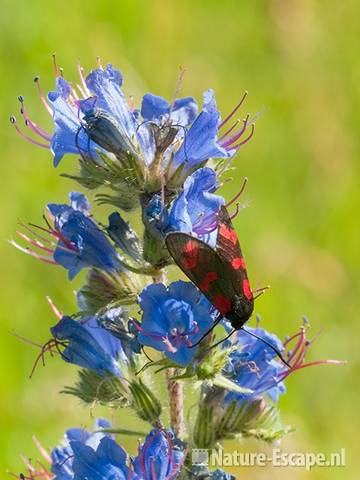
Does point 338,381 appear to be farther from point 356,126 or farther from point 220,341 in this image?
point 220,341

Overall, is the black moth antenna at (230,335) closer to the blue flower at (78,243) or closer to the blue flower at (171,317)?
the blue flower at (171,317)

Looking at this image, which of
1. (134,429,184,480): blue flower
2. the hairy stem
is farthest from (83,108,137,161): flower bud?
(134,429,184,480): blue flower

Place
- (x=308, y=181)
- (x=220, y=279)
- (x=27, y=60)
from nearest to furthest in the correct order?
(x=220, y=279) < (x=308, y=181) < (x=27, y=60)

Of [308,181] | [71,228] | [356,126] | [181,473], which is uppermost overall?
[356,126]

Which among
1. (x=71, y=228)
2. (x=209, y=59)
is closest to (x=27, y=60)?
(x=209, y=59)

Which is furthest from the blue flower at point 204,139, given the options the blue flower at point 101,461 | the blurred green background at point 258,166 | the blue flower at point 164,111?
the blurred green background at point 258,166

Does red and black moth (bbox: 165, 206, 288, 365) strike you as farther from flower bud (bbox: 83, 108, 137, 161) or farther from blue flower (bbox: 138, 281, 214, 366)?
flower bud (bbox: 83, 108, 137, 161)
